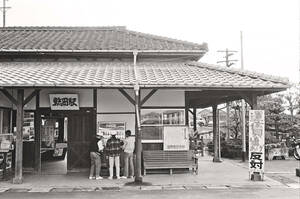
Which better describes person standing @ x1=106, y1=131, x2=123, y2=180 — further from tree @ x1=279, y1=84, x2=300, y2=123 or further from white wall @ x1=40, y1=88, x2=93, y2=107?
tree @ x1=279, y1=84, x2=300, y2=123

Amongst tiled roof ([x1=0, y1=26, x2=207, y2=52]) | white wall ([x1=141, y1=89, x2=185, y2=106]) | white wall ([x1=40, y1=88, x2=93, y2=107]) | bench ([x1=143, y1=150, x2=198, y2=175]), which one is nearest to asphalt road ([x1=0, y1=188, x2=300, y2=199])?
bench ([x1=143, y1=150, x2=198, y2=175])

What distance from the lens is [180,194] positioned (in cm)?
939

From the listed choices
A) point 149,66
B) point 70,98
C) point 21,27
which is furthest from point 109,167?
point 21,27

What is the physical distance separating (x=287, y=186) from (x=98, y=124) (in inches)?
257

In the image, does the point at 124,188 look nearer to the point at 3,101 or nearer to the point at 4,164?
the point at 4,164

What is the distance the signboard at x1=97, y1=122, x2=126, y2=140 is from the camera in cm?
1291

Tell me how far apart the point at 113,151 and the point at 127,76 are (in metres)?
2.48

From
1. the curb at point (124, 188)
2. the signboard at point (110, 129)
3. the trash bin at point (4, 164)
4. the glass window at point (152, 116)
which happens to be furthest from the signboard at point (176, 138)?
the trash bin at point (4, 164)

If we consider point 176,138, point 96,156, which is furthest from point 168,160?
point 96,156

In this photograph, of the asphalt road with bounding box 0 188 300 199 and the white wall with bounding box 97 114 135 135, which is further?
the white wall with bounding box 97 114 135 135

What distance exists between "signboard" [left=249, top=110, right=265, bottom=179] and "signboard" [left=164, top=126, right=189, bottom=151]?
2.47m

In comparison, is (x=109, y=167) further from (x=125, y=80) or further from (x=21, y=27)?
(x=21, y=27)

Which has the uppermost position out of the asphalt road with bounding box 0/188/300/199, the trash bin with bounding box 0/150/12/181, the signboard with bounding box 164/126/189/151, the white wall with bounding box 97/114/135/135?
the white wall with bounding box 97/114/135/135

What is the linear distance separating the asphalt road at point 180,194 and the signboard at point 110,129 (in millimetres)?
3421
